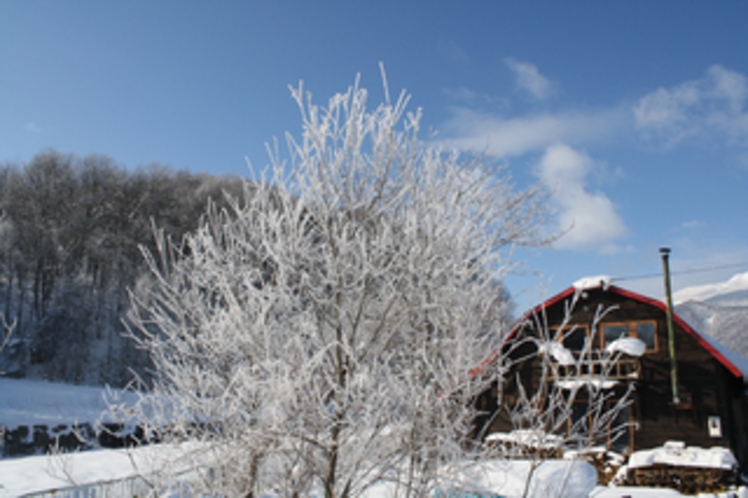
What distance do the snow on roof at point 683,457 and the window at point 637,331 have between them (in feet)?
8.21

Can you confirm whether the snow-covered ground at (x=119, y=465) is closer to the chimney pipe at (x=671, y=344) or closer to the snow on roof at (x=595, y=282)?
the chimney pipe at (x=671, y=344)

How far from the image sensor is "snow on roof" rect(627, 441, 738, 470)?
37.9ft

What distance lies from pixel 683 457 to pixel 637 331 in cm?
328

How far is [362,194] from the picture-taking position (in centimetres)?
447

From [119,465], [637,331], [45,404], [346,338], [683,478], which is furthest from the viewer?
[45,404]

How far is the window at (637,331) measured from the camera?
13734mm

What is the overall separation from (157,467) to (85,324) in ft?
95.6

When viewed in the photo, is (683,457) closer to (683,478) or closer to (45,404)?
(683,478)

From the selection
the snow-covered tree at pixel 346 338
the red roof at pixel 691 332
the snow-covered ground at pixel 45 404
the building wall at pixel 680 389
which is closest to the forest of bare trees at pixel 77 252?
the snow-covered ground at pixel 45 404

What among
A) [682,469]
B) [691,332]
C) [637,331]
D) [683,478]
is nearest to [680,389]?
[691,332]

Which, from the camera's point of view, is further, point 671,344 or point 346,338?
point 671,344

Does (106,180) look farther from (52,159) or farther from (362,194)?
(362,194)

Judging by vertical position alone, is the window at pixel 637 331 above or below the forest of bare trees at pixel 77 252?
below

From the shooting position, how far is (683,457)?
39.3 ft
